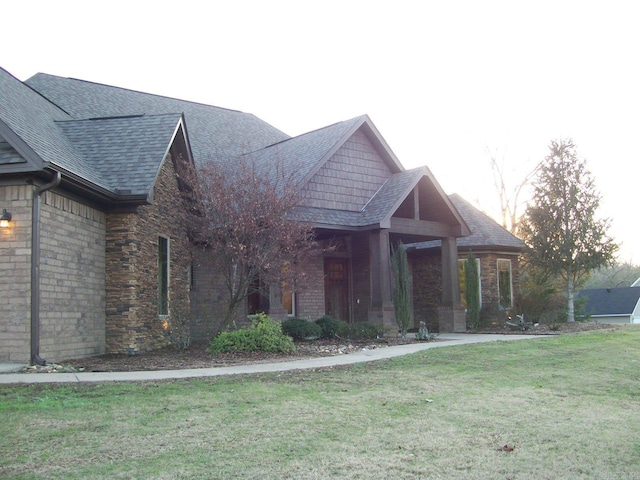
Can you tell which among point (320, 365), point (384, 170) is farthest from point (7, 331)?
point (384, 170)

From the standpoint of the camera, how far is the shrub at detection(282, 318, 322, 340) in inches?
637

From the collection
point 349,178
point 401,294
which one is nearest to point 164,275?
point 401,294

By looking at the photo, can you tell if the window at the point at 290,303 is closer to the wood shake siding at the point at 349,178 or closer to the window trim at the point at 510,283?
the wood shake siding at the point at 349,178

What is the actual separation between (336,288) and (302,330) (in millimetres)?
5186

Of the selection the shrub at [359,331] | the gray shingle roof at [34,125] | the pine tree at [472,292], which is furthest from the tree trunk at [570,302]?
the gray shingle roof at [34,125]

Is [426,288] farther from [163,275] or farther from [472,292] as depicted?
[163,275]

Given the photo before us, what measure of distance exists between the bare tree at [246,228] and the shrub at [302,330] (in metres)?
2.37

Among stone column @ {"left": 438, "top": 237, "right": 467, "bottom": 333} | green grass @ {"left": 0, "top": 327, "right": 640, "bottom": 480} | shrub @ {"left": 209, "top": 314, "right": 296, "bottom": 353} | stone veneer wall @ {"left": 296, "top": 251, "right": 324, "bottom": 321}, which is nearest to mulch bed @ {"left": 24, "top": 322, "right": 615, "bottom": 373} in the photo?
shrub @ {"left": 209, "top": 314, "right": 296, "bottom": 353}

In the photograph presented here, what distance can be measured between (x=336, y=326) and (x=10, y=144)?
30.2ft

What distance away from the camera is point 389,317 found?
18.2 m

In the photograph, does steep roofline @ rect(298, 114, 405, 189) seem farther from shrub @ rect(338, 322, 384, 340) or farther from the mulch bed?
the mulch bed

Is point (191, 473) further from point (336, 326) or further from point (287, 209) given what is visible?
point (336, 326)

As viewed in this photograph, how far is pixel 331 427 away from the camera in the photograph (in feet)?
21.2

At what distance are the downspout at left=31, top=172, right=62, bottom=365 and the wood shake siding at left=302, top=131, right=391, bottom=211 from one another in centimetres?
865
